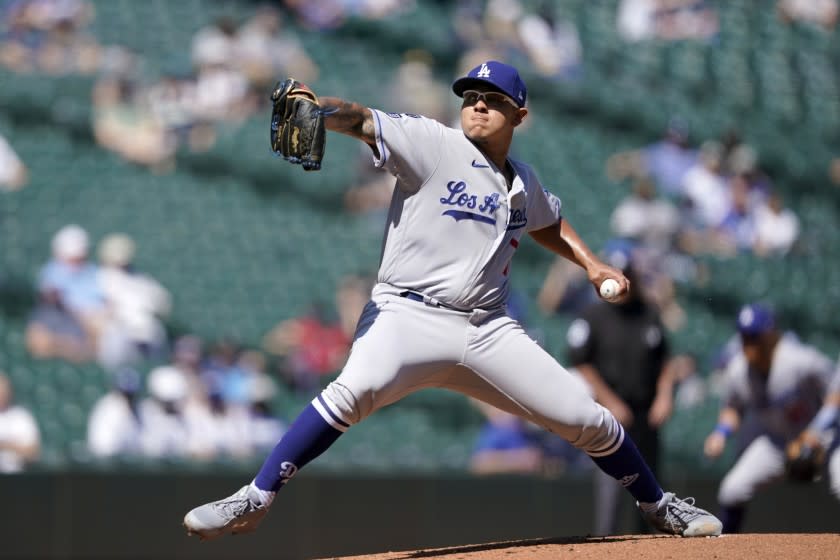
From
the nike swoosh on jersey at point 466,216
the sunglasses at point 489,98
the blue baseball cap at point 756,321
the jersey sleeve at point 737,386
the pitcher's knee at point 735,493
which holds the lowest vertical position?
the pitcher's knee at point 735,493

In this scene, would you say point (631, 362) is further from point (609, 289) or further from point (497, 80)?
point (497, 80)

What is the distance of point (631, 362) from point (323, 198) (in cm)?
483

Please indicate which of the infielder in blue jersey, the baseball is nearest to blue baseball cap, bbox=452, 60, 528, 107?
the infielder in blue jersey

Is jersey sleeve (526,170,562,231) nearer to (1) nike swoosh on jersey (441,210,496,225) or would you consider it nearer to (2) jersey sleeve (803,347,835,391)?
(1) nike swoosh on jersey (441,210,496,225)

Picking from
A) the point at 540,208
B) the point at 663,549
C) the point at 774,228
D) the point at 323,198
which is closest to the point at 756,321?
the point at 540,208

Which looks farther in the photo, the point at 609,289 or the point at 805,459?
the point at 805,459

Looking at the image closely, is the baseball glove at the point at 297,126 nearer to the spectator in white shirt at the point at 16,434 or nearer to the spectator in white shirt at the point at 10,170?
the spectator in white shirt at the point at 16,434

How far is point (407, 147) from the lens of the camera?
423cm

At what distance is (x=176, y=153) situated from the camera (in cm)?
1141

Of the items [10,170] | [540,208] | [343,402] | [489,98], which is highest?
[10,170]

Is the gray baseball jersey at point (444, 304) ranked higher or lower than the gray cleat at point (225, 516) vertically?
higher

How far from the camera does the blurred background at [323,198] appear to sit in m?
9.94

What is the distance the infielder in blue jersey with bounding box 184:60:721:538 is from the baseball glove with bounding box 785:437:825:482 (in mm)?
1735

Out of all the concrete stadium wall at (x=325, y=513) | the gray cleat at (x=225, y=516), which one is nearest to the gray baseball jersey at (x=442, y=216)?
the gray cleat at (x=225, y=516)
